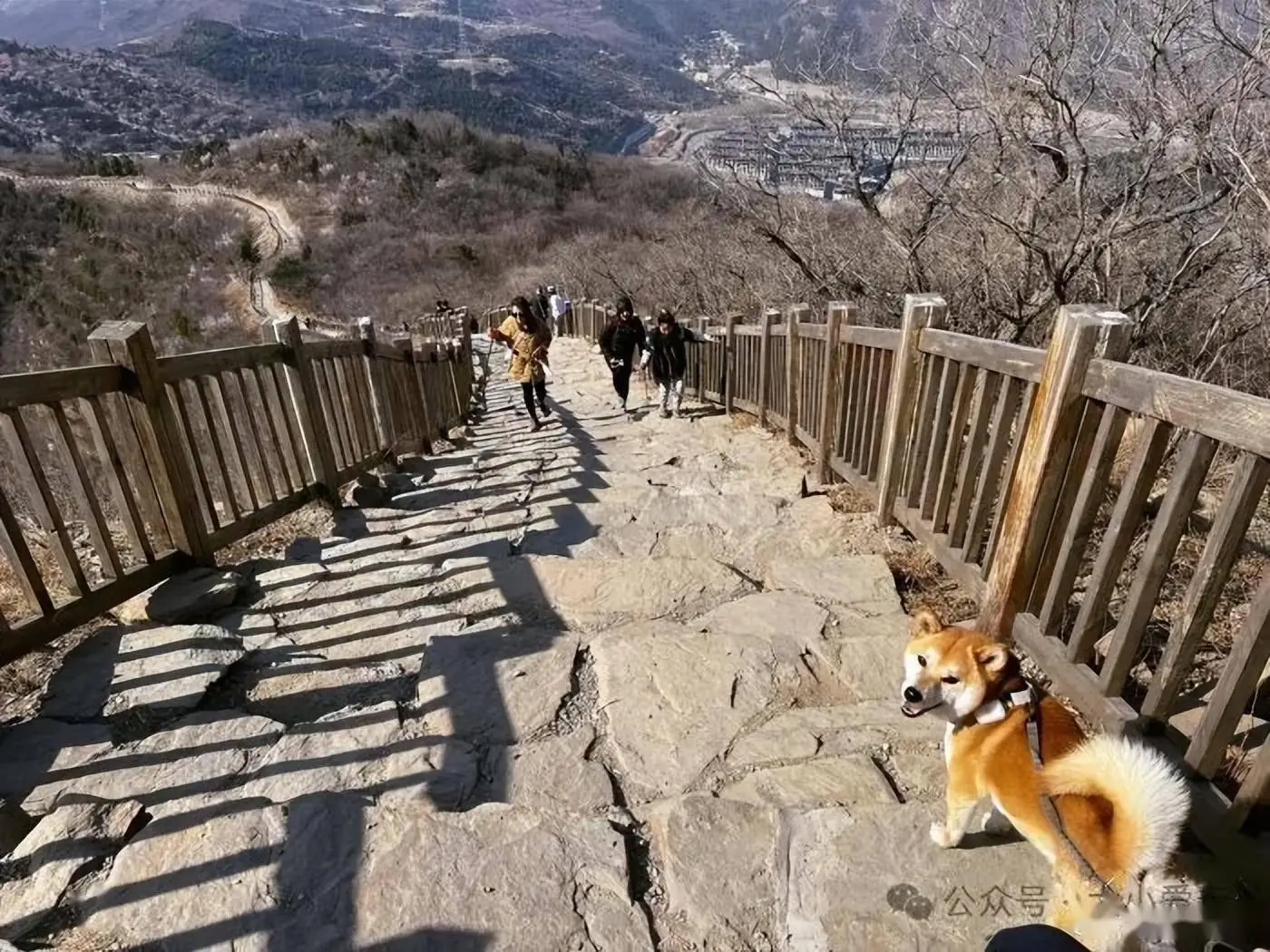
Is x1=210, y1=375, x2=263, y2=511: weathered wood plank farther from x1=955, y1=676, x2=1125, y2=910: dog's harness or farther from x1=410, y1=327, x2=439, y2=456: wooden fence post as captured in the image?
x1=955, y1=676, x2=1125, y2=910: dog's harness

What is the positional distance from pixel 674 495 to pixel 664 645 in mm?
2289

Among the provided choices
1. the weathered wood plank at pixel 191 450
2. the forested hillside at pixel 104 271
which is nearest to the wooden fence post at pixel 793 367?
the weathered wood plank at pixel 191 450

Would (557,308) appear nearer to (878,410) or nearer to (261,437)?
(261,437)

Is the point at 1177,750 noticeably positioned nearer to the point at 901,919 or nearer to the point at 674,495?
the point at 901,919

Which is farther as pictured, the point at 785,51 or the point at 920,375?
the point at 785,51

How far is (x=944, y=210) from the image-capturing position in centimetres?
736

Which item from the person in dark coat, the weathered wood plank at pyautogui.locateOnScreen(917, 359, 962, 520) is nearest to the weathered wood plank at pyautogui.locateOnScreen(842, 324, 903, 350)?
the weathered wood plank at pyautogui.locateOnScreen(917, 359, 962, 520)

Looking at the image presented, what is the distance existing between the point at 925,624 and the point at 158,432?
11.9 ft

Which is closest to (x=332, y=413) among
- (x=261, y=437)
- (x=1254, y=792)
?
(x=261, y=437)

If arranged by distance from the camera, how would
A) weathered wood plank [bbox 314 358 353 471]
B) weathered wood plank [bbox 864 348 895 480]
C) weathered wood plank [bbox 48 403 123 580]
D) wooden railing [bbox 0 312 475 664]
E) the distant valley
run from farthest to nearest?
the distant valley, weathered wood plank [bbox 314 358 353 471], weathered wood plank [bbox 864 348 895 480], weathered wood plank [bbox 48 403 123 580], wooden railing [bbox 0 312 475 664]

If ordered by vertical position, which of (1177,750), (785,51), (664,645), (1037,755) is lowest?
(664,645)

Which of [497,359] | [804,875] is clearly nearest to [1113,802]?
[804,875]

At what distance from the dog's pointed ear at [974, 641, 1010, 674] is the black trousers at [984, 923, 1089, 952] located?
72 cm

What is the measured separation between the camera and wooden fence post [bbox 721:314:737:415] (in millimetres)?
8836
